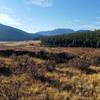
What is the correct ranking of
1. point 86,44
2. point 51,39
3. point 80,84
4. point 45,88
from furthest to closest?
point 51,39 < point 86,44 < point 80,84 < point 45,88

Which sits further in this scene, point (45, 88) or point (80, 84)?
point (80, 84)

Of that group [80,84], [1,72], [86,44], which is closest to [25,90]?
[80,84]

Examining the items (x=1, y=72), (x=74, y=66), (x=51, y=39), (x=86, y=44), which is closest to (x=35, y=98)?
(x=1, y=72)

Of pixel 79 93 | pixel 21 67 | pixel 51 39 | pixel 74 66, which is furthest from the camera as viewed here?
pixel 51 39

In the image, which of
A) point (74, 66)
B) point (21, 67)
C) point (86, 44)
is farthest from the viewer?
point (86, 44)

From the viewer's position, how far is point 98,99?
1487 centimetres

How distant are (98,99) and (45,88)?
148 inches

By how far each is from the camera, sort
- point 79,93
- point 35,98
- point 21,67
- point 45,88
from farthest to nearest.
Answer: point 21,67 < point 45,88 < point 79,93 < point 35,98

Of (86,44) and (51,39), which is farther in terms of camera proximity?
(51,39)

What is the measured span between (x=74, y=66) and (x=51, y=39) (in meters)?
120

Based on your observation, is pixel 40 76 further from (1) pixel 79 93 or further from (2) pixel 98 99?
(2) pixel 98 99

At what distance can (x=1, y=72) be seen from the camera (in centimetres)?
2222

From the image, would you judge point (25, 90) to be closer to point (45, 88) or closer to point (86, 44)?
point (45, 88)

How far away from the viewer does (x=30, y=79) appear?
64.1 feet
